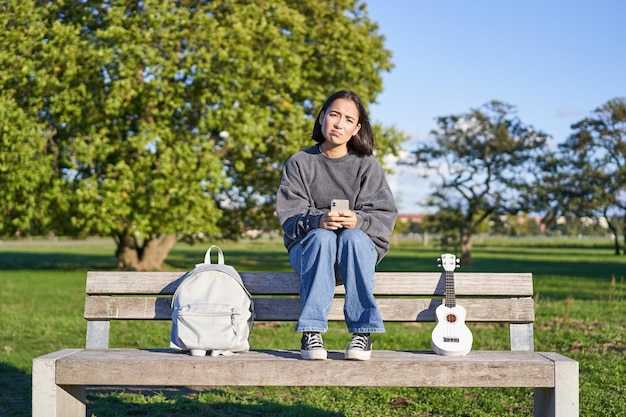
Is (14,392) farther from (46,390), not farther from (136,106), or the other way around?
(136,106)

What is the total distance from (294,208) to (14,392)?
12.2 ft

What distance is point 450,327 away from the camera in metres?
4.07

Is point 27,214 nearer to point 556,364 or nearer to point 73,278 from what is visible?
point 73,278

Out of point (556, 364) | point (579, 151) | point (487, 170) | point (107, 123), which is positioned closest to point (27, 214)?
point (107, 123)

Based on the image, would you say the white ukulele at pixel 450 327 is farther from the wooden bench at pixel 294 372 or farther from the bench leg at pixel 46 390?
the bench leg at pixel 46 390

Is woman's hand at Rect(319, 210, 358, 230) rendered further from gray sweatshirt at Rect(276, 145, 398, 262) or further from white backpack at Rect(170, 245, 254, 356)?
white backpack at Rect(170, 245, 254, 356)

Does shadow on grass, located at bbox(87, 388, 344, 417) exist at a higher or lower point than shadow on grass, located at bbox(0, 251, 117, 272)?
higher

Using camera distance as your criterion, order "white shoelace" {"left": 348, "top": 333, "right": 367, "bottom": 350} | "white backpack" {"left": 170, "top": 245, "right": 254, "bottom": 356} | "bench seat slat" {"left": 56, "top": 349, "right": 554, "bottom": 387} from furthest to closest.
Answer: "white backpack" {"left": 170, "top": 245, "right": 254, "bottom": 356} < "white shoelace" {"left": 348, "top": 333, "right": 367, "bottom": 350} < "bench seat slat" {"left": 56, "top": 349, "right": 554, "bottom": 387}

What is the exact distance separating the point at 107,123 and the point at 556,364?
1853 cm

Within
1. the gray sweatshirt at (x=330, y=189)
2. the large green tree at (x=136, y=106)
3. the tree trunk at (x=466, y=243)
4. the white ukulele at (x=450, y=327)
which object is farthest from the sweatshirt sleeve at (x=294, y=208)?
the tree trunk at (x=466, y=243)

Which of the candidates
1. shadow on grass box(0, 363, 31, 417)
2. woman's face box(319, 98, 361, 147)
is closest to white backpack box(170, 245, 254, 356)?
woman's face box(319, 98, 361, 147)

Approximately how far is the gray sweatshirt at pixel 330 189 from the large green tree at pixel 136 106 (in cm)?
1563

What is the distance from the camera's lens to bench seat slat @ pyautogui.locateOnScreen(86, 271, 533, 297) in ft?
14.1

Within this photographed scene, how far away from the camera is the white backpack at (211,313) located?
388 cm
